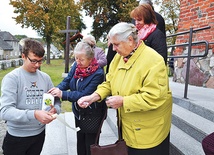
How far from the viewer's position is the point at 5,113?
1446 millimetres

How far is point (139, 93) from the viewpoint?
4.57ft

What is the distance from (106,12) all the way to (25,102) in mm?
22296

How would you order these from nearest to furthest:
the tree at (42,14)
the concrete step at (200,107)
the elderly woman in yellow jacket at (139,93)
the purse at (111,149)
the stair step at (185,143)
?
1. the elderly woman in yellow jacket at (139,93)
2. the purse at (111,149)
3. the stair step at (185,143)
4. the concrete step at (200,107)
5. the tree at (42,14)

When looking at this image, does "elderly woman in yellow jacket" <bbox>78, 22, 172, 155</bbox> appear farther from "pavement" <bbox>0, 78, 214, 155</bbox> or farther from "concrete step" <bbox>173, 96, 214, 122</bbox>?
A: "pavement" <bbox>0, 78, 214, 155</bbox>

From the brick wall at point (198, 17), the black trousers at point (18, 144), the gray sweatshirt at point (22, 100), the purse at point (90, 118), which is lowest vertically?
the black trousers at point (18, 144)

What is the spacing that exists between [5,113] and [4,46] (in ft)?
165

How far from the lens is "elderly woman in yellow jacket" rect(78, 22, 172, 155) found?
4.47ft

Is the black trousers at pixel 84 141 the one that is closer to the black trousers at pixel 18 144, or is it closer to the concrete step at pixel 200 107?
the black trousers at pixel 18 144

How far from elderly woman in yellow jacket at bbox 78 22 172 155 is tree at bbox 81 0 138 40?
21.5 m

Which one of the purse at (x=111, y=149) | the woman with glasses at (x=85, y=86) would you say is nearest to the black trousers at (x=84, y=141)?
the woman with glasses at (x=85, y=86)

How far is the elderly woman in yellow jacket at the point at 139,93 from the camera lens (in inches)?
53.6

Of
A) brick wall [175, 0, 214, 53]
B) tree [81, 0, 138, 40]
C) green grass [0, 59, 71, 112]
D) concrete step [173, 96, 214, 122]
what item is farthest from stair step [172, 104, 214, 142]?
tree [81, 0, 138, 40]

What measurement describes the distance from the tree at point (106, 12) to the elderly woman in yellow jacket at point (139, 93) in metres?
21.5

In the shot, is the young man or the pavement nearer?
the young man
